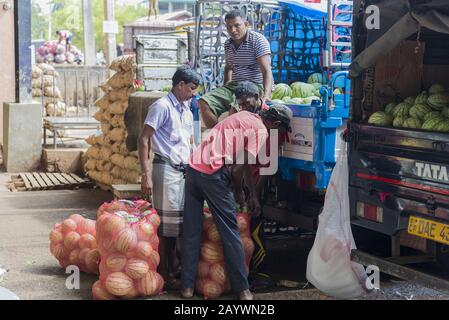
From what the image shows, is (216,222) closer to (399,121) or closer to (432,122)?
(399,121)

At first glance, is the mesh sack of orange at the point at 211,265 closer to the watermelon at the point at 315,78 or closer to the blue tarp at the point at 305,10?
the watermelon at the point at 315,78

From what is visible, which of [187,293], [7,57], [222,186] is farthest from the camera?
[7,57]

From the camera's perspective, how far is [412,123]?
5.95 m

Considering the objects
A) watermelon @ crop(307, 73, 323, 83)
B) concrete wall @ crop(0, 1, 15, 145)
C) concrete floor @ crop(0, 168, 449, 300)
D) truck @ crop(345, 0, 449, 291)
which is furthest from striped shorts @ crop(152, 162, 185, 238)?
concrete wall @ crop(0, 1, 15, 145)

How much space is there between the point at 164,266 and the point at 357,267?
167 cm

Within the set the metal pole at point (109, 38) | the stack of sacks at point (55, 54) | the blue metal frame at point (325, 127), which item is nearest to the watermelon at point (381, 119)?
the blue metal frame at point (325, 127)

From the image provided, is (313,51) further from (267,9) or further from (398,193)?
(398,193)

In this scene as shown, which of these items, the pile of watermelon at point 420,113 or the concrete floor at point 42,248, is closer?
the pile of watermelon at point 420,113

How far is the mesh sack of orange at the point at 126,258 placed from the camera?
627cm

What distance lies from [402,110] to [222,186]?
1525mm

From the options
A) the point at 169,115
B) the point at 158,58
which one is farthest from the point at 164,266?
the point at 158,58

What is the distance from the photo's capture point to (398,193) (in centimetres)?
578

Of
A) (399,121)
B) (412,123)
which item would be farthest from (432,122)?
(399,121)

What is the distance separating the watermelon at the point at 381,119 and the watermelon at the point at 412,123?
180 millimetres
